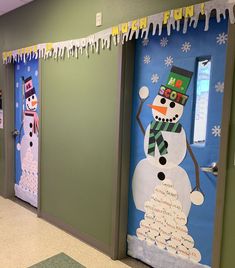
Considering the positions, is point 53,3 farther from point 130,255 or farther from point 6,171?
point 130,255

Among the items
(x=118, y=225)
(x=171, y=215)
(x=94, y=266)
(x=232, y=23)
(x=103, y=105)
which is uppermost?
(x=232, y=23)

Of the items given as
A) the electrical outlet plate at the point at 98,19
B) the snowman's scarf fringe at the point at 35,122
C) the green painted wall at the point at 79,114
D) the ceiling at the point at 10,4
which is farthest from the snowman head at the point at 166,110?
the ceiling at the point at 10,4

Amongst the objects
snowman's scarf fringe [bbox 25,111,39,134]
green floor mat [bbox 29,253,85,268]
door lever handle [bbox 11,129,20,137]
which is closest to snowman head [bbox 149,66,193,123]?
green floor mat [bbox 29,253,85,268]

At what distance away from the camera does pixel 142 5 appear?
219cm

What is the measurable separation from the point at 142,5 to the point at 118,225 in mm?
1863

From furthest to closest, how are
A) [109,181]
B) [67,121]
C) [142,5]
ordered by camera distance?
[67,121]
[109,181]
[142,5]

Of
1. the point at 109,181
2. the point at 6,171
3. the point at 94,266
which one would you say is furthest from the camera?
the point at 6,171

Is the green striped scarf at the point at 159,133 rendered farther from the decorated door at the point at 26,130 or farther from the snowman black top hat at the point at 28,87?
the snowman black top hat at the point at 28,87

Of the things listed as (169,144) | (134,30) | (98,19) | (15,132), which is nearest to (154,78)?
(134,30)

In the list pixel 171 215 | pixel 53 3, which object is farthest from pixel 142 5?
pixel 171 215

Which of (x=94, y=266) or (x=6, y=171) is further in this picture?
(x=6, y=171)

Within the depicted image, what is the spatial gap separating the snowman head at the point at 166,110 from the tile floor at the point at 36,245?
130 cm

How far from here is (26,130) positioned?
148 inches

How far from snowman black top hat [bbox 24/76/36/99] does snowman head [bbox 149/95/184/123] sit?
6.19ft
